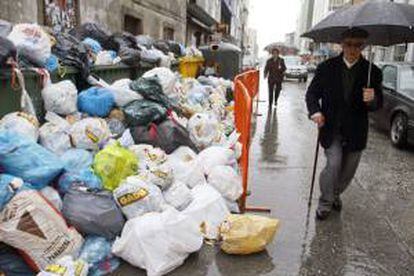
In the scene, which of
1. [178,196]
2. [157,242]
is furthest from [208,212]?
[157,242]

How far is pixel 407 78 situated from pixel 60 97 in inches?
269

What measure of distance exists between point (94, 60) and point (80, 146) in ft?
7.26

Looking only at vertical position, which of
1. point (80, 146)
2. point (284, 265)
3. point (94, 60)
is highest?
point (94, 60)

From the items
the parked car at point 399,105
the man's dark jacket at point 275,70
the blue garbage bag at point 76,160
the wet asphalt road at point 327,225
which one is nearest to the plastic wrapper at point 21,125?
the blue garbage bag at point 76,160

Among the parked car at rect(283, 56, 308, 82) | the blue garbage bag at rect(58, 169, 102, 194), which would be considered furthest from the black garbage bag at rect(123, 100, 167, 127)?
the parked car at rect(283, 56, 308, 82)

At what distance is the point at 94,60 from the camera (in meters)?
6.33

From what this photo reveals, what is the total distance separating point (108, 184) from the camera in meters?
4.01

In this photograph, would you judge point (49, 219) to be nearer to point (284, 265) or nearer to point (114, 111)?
point (284, 265)

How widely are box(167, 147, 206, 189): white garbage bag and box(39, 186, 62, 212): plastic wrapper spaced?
124 cm

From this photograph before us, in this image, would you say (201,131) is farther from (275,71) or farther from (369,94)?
(275,71)

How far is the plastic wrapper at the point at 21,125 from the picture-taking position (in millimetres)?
3893

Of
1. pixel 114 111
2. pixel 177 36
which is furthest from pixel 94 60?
pixel 177 36

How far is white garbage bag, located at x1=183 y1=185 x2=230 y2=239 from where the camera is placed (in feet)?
13.0

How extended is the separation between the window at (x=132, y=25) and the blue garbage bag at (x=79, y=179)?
1139 centimetres
